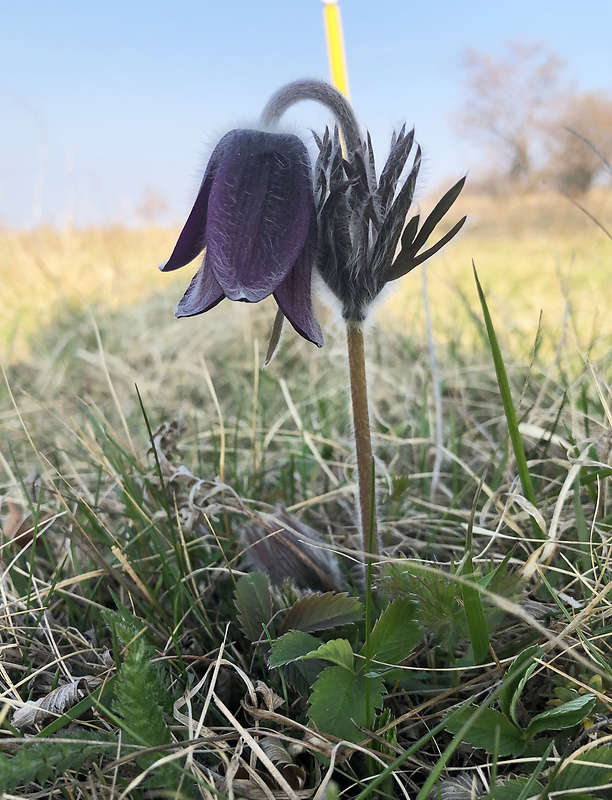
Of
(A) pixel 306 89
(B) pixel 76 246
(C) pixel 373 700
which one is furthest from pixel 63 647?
(B) pixel 76 246

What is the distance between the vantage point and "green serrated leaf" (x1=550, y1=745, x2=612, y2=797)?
53 centimetres

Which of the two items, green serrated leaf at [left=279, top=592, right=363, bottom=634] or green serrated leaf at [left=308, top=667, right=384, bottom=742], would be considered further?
green serrated leaf at [left=279, top=592, right=363, bottom=634]

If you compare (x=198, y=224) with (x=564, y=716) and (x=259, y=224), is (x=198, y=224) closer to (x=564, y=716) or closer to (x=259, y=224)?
(x=259, y=224)

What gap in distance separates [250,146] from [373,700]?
595mm

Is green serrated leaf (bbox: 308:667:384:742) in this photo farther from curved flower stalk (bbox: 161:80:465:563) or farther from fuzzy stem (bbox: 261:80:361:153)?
fuzzy stem (bbox: 261:80:361:153)

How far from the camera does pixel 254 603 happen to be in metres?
0.76

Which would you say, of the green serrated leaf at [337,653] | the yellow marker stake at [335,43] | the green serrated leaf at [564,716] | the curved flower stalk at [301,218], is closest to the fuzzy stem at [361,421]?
the curved flower stalk at [301,218]

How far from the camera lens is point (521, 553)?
2.99 feet

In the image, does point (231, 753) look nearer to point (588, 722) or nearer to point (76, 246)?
point (588, 722)

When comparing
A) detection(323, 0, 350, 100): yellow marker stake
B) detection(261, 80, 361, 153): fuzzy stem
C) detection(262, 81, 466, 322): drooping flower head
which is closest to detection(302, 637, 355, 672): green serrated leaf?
detection(262, 81, 466, 322): drooping flower head

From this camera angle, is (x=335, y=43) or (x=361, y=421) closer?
(x=361, y=421)

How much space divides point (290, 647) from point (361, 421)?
276 mm

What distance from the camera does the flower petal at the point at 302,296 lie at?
2.17 ft


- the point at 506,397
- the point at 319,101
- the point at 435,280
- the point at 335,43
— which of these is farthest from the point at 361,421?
the point at 435,280
